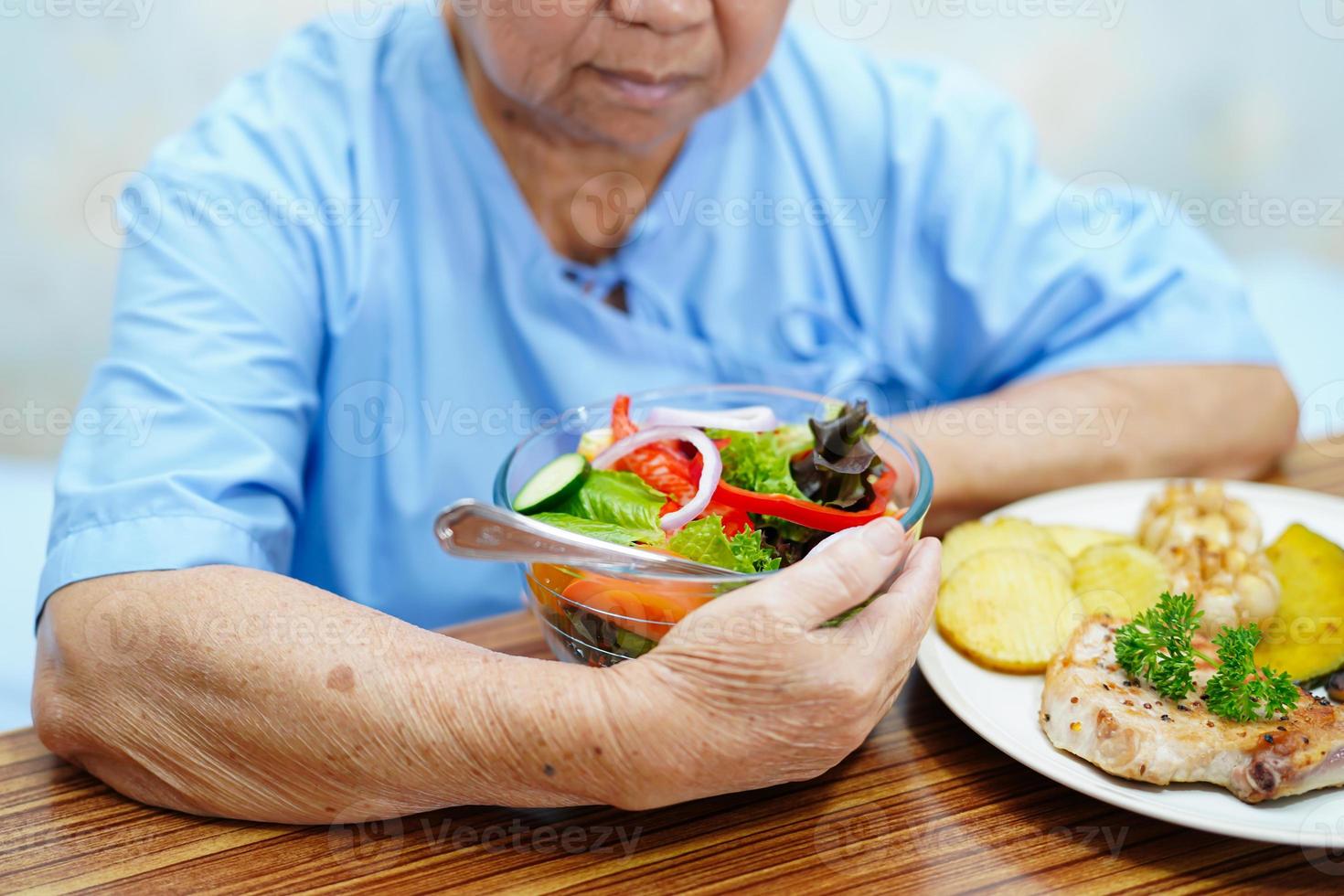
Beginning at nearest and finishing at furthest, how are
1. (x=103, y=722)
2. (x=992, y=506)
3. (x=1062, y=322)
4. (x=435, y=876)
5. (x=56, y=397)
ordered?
(x=435, y=876), (x=103, y=722), (x=992, y=506), (x=1062, y=322), (x=56, y=397)

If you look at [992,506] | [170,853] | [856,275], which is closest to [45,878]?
[170,853]

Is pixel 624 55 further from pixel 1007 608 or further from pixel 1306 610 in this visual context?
pixel 1306 610

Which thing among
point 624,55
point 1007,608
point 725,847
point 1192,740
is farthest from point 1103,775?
point 624,55

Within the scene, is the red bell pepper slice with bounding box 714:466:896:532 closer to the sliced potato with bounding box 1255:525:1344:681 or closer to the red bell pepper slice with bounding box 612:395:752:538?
the red bell pepper slice with bounding box 612:395:752:538

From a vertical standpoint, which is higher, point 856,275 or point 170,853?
point 856,275

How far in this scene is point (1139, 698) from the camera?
1010 mm

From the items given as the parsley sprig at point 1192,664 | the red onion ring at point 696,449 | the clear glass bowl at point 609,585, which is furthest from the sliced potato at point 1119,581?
the red onion ring at point 696,449

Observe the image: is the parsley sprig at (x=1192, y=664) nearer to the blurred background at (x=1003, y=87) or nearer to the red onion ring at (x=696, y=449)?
the red onion ring at (x=696, y=449)

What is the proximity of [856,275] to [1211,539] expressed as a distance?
78cm

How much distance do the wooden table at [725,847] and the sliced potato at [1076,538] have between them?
0.37 m

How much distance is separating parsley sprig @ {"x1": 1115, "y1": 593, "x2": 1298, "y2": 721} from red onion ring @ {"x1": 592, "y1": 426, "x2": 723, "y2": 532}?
414mm

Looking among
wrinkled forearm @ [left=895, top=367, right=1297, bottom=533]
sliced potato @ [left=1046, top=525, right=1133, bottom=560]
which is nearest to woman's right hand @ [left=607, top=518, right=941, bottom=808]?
sliced potato @ [left=1046, top=525, right=1133, bottom=560]

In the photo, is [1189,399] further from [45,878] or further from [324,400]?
[45,878]

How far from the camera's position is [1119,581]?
4.07 feet
